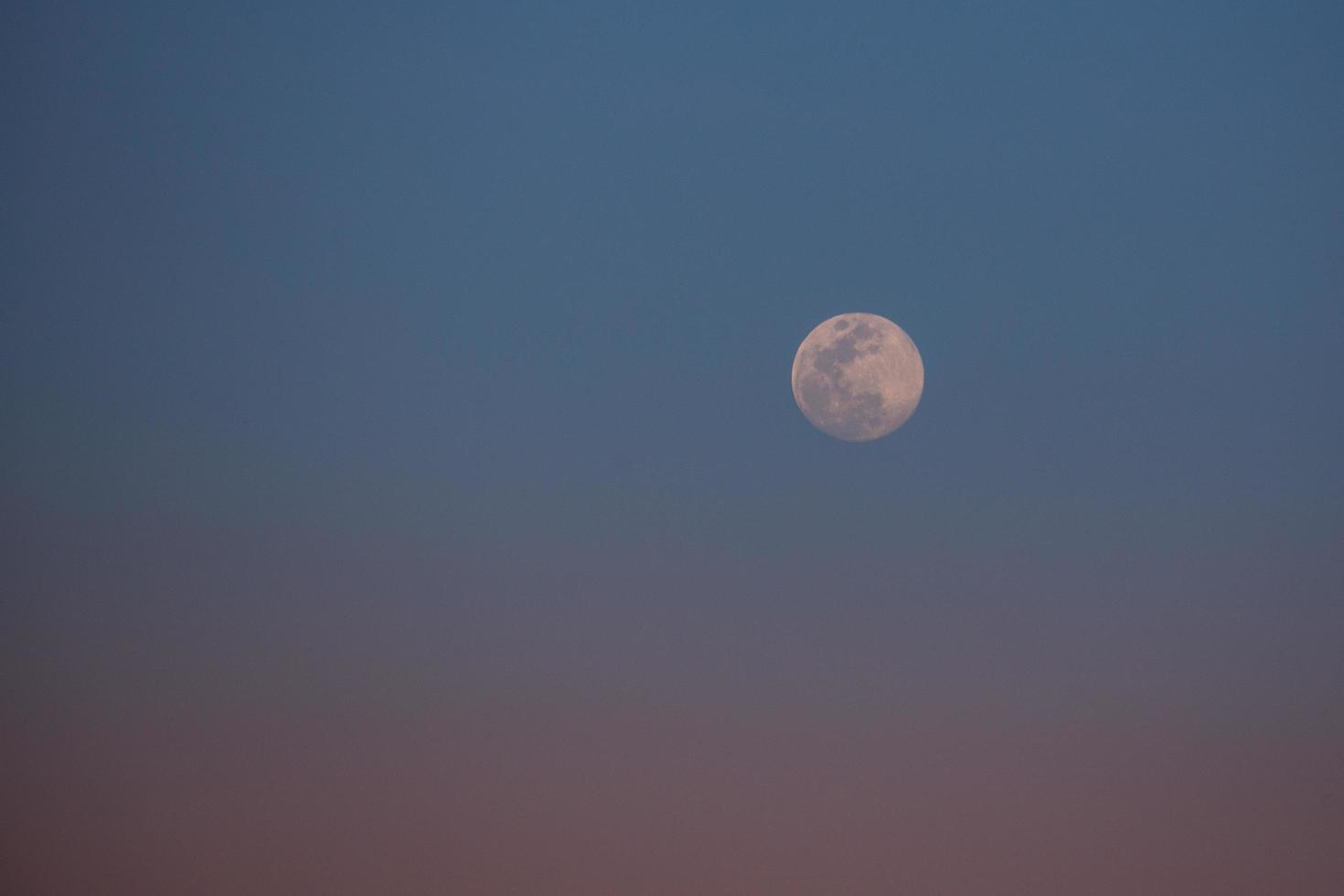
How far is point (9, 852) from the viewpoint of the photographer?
8234 mm

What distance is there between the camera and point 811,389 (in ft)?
29.3

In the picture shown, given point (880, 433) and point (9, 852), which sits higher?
point (880, 433)

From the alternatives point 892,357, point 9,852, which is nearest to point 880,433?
point 892,357

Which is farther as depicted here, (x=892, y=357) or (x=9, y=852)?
(x=892, y=357)

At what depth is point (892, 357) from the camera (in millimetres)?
8875

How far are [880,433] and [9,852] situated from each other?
5.17 meters

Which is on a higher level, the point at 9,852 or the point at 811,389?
the point at 811,389

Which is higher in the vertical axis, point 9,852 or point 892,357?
point 892,357

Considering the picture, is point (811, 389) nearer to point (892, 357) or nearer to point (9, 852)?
point (892, 357)

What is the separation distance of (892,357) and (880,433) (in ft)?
1.42

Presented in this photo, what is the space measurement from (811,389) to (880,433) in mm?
459

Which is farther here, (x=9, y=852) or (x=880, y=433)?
(x=880, y=433)

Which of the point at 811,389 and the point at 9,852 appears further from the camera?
the point at 811,389

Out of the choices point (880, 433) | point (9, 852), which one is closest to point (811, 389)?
point (880, 433)
